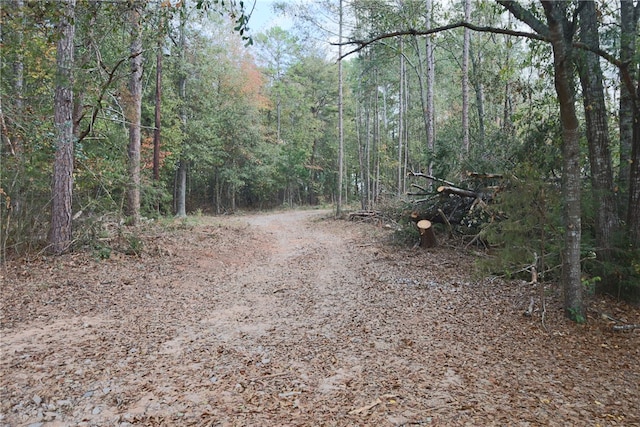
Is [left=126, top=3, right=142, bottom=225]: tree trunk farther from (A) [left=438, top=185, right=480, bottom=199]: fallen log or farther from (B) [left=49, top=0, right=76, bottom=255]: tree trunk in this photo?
(A) [left=438, top=185, right=480, bottom=199]: fallen log

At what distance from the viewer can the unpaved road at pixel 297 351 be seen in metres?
2.81

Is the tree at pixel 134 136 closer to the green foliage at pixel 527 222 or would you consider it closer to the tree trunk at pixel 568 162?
the green foliage at pixel 527 222

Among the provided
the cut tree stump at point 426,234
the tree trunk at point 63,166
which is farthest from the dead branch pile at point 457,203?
the tree trunk at point 63,166

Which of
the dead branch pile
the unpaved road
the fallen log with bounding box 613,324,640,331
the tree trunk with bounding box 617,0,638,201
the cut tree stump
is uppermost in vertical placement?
the tree trunk with bounding box 617,0,638,201

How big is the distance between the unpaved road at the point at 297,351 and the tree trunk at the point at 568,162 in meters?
0.39

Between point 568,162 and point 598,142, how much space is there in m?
1.06

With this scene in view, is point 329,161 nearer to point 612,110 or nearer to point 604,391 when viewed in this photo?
point 612,110

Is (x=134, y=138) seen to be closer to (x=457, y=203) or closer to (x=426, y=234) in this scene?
(x=426, y=234)

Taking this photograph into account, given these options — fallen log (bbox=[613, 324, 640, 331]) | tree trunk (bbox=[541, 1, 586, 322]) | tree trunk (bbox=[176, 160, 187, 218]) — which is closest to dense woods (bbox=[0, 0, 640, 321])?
tree trunk (bbox=[541, 1, 586, 322])

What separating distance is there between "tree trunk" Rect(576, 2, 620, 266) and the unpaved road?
990 mm

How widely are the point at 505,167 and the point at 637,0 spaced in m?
3.59

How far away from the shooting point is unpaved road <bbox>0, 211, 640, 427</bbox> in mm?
2812

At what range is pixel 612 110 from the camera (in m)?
5.80

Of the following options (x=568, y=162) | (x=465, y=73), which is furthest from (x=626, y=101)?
(x=465, y=73)
